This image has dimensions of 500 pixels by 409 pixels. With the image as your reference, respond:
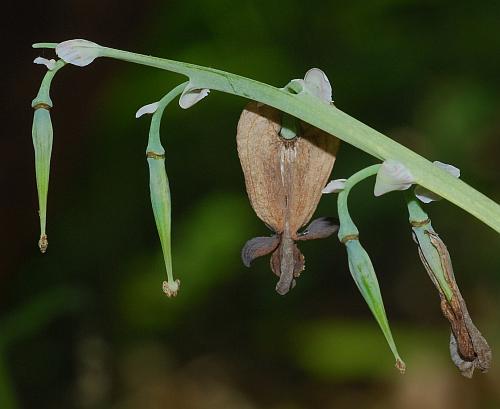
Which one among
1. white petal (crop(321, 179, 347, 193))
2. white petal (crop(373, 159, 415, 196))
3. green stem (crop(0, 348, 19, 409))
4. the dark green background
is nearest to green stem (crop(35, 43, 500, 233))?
white petal (crop(373, 159, 415, 196))

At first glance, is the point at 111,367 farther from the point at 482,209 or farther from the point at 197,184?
the point at 482,209

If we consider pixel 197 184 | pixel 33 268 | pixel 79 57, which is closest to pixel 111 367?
pixel 33 268

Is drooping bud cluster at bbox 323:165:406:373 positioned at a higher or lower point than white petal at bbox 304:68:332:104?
lower

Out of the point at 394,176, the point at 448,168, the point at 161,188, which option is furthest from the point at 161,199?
the point at 448,168

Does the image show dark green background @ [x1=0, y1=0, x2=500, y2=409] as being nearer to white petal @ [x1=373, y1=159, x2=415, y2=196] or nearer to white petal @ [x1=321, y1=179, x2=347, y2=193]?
white petal @ [x1=321, y1=179, x2=347, y2=193]

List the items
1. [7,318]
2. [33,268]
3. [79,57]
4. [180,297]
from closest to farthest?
[79,57] → [7,318] → [180,297] → [33,268]
